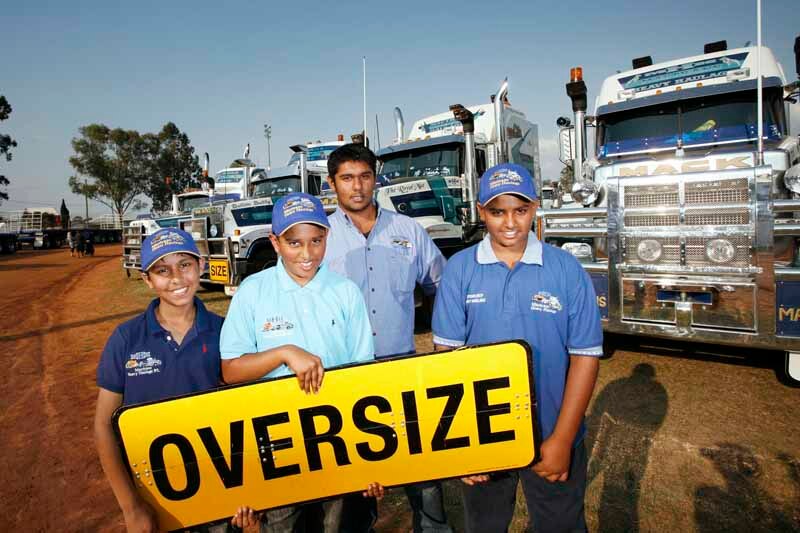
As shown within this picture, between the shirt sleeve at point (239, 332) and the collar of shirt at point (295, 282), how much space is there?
0.47 feet

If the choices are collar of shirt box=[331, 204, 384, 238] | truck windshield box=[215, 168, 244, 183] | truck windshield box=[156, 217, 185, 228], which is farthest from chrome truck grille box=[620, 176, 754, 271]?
truck windshield box=[215, 168, 244, 183]

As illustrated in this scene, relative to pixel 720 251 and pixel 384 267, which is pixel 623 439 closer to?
pixel 720 251

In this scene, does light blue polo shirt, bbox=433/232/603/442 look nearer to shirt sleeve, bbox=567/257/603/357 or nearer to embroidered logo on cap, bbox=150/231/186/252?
shirt sleeve, bbox=567/257/603/357

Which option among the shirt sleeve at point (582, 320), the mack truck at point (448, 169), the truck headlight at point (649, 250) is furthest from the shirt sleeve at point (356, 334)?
the mack truck at point (448, 169)

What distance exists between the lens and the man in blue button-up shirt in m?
2.55

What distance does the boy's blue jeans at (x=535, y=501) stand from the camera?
181 cm

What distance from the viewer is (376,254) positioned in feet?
8.57

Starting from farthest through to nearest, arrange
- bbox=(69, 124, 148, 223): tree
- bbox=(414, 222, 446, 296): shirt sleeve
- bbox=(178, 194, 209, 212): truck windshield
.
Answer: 1. bbox=(69, 124, 148, 223): tree
2. bbox=(178, 194, 209, 212): truck windshield
3. bbox=(414, 222, 446, 296): shirt sleeve

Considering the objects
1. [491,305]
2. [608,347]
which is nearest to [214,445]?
[491,305]

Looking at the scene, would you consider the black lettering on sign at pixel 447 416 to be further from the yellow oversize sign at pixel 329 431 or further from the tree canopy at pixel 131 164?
the tree canopy at pixel 131 164

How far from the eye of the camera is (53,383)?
17.8 ft

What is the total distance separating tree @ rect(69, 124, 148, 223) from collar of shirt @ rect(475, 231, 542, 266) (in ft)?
168

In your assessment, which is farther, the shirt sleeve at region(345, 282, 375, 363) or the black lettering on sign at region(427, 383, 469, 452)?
the shirt sleeve at region(345, 282, 375, 363)

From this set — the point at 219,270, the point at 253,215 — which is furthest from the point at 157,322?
the point at 253,215
